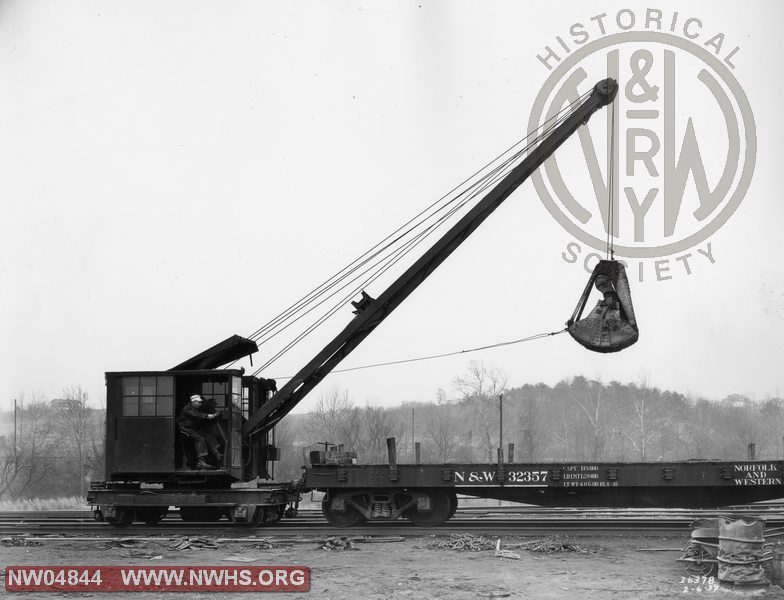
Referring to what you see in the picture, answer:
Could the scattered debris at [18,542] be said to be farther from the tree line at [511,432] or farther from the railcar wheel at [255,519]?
the tree line at [511,432]

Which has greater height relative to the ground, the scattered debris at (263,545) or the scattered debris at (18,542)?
the scattered debris at (263,545)

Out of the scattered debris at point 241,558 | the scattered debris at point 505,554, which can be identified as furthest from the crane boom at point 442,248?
the scattered debris at point 505,554

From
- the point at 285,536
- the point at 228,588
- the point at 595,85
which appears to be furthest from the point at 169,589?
the point at 595,85

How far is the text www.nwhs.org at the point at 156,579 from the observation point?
28.0 ft

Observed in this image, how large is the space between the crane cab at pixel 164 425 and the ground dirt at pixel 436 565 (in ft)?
4.95

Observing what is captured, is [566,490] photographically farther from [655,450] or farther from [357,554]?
[655,450]

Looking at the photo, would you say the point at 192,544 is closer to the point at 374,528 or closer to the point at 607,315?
the point at 374,528

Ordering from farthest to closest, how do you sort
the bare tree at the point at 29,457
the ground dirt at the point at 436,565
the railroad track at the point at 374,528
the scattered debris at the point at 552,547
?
the bare tree at the point at 29,457, the railroad track at the point at 374,528, the scattered debris at the point at 552,547, the ground dirt at the point at 436,565

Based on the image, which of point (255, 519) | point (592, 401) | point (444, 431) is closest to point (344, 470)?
point (255, 519)

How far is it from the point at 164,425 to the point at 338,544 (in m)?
3.67

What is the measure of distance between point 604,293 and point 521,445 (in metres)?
45.1

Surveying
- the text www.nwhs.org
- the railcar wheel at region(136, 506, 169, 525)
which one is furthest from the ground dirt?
the railcar wheel at region(136, 506, 169, 525)

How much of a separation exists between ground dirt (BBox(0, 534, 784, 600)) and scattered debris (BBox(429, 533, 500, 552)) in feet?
0.18

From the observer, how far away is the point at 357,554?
429 inches
